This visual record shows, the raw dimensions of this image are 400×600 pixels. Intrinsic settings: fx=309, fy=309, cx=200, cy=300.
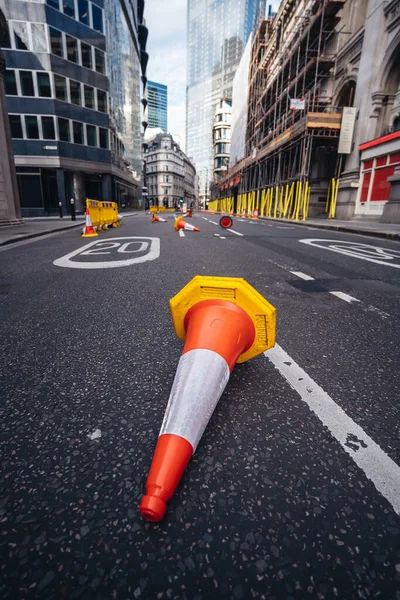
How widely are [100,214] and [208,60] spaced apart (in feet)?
575

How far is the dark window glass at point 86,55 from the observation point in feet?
91.6

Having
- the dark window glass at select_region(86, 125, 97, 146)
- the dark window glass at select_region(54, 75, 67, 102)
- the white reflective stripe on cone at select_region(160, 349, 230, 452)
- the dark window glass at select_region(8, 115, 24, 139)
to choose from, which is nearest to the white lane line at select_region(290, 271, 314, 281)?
the white reflective stripe on cone at select_region(160, 349, 230, 452)

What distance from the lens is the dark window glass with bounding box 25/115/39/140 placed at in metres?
26.0

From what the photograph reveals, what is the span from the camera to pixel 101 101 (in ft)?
98.9

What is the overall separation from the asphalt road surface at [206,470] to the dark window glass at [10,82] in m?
31.8

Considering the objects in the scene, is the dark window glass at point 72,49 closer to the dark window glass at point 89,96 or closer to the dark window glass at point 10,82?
the dark window glass at point 89,96

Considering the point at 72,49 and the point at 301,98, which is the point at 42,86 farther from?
the point at 301,98

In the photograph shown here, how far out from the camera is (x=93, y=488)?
1004 mm

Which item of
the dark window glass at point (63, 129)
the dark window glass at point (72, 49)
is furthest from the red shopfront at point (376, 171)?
the dark window glass at point (72, 49)

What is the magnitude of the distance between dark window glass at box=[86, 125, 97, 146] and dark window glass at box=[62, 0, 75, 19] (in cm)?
848

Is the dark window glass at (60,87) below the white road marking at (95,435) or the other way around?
the other way around

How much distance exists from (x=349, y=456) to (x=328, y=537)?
1.13 ft

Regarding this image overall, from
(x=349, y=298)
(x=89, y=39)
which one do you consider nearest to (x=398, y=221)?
(x=349, y=298)

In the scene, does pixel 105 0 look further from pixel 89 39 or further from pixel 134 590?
pixel 134 590
